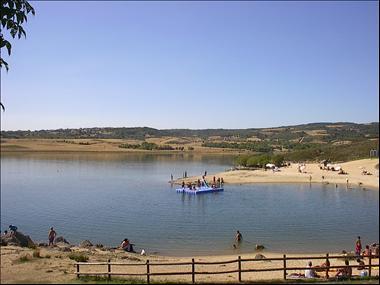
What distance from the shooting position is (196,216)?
4350cm

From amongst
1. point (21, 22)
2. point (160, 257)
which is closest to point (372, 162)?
point (160, 257)

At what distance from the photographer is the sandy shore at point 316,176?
74188 mm

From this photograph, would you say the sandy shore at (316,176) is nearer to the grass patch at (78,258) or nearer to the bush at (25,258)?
the grass patch at (78,258)

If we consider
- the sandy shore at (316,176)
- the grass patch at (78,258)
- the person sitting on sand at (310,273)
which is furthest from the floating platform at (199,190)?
the person sitting on sand at (310,273)

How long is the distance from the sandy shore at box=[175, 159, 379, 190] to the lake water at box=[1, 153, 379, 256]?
6.80 metres

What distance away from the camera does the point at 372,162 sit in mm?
87688

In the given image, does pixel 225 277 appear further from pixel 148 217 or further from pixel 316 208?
pixel 316 208

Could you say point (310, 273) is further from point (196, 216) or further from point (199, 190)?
point (199, 190)

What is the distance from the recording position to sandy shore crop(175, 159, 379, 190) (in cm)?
7419

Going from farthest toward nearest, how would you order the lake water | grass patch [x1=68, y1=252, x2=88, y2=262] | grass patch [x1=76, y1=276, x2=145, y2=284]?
the lake water < grass patch [x1=68, y1=252, x2=88, y2=262] < grass patch [x1=76, y1=276, x2=145, y2=284]

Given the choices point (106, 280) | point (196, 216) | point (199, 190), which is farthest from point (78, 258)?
point (199, 190)

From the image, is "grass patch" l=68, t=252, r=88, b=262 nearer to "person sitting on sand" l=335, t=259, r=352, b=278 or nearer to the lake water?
the lake water

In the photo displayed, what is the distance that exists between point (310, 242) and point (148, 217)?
15.4 m

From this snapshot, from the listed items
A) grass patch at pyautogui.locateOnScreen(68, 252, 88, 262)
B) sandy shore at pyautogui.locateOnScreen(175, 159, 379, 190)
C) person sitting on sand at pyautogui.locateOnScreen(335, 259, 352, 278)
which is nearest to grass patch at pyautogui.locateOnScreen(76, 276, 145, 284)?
grass patch at pyautogui.locateOnScreen(68, 252, 88, 262)
